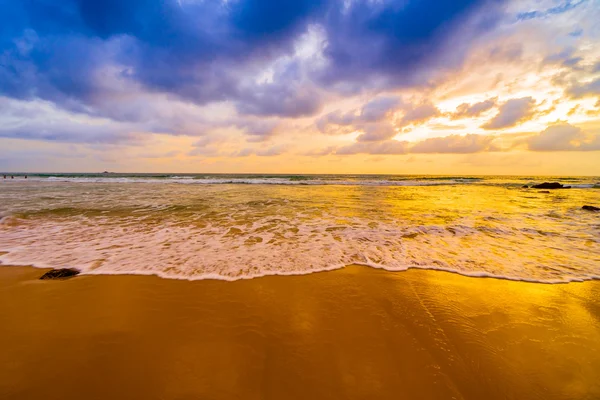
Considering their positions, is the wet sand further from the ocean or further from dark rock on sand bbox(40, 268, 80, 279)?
the ocean

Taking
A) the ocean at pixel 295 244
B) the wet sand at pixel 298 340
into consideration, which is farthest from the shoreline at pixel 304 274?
the wet sand at pixel 298 340

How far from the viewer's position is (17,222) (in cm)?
811

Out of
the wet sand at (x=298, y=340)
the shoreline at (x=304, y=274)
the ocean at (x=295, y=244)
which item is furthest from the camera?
the ocean at (x=295, y=244)

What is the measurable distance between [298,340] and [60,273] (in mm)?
4558

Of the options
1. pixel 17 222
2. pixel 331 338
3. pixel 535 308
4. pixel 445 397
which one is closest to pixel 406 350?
pixel 445 397

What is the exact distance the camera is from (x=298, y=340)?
269 cm

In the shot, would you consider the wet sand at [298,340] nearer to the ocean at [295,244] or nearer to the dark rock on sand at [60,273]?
the dark rock on sand at [60,273]

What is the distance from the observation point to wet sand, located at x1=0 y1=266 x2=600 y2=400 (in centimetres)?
213

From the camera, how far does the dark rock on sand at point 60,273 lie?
165 inches

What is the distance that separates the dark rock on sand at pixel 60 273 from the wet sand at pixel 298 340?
19cm

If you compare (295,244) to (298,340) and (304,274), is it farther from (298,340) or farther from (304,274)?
(298,340)

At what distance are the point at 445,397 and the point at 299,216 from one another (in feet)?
25.6

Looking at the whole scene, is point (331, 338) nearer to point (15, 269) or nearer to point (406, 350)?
Result: point (406, 350)

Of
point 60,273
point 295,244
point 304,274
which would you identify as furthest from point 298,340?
point 60,273
